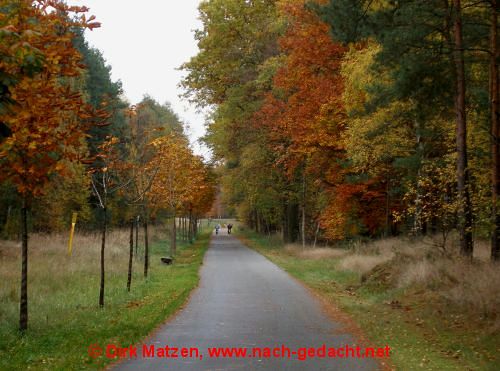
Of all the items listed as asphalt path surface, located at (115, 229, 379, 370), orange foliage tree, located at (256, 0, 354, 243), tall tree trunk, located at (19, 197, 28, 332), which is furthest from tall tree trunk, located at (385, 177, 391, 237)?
tall tree trunk, located at (19, 197, 28, 332)

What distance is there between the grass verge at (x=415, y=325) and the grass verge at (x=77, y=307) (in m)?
4.24

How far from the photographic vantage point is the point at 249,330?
10273mm

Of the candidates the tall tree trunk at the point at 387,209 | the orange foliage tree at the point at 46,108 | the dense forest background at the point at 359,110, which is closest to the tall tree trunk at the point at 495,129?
the dense forest background at the point at 359,110

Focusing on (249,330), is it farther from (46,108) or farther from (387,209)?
(387,209)

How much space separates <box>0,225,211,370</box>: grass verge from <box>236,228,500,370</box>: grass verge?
424cm

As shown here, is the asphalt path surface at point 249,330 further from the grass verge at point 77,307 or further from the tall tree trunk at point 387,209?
the tall tree trunk at point 387,209

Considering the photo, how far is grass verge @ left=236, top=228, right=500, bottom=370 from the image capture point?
8.16 metres

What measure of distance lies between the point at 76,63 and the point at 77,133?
1.17 m

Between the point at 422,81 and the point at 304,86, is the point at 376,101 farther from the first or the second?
the point at 304,86

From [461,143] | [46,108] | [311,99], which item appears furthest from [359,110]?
[46,108]

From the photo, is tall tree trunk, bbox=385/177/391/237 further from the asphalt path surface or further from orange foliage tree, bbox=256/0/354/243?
the asphalt path surface

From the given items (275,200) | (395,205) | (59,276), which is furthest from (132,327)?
(275,200)

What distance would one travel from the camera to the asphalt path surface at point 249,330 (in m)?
7.75

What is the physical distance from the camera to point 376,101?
17078 mm
